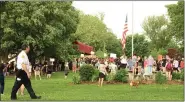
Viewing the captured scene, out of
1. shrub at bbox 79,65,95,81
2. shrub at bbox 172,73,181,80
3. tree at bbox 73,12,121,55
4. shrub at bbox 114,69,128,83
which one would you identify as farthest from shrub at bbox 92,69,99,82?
tree at bbox 73,12,121,55

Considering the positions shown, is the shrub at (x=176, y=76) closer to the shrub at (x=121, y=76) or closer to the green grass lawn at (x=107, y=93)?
the shrub at (x=121, y=76)

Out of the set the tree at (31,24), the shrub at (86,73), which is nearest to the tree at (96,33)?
the tree at (31,24)

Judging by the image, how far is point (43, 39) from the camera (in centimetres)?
4162

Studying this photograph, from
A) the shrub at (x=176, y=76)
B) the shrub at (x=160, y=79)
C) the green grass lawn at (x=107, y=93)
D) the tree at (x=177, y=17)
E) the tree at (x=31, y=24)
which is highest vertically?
the tree at (x=177, y=17)

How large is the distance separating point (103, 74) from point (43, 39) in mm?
17450

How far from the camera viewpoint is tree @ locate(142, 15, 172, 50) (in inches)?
4382

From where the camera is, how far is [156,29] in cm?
11375

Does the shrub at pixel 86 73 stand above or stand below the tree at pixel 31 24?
below

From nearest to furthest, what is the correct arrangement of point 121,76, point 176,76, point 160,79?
point 160,79, point 121,76, point 176,76

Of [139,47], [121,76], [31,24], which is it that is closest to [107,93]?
[121,76]

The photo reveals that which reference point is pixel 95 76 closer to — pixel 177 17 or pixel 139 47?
pixel 177 17

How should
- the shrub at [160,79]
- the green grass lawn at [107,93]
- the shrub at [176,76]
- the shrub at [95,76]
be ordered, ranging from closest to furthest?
the green grass lawn at [107,93] < the shrub at [160,79] < the shrub at [95,76] < the shrub at [176,76]

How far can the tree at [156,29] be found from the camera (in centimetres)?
→ 11131

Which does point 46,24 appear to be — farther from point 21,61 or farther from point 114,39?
point 114,39
